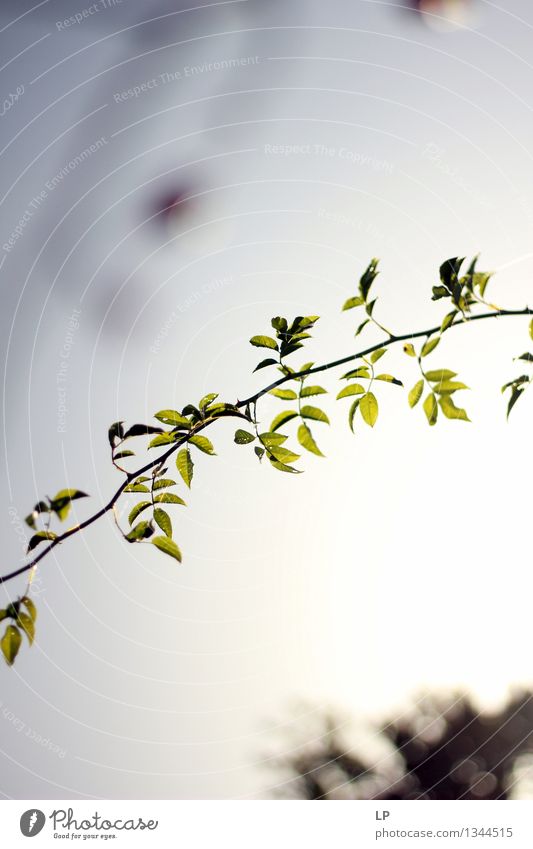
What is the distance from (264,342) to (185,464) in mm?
192

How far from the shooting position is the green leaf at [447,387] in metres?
0.72

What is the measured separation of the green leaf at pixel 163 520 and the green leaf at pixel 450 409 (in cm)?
35

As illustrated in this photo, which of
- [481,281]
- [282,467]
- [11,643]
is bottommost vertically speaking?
[11,643]

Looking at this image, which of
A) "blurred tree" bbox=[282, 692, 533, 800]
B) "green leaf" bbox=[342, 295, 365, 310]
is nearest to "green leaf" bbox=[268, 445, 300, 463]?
"green leaf" bbox=[342, 295, 365, 310]

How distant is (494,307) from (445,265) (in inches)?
3.1

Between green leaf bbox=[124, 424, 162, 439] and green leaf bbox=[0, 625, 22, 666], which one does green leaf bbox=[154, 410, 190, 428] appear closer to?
green leaf bbox=[124, 424, 162, 439]

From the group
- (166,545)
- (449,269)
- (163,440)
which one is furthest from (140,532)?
(449,269)

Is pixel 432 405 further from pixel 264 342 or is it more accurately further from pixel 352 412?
pixel 264 342

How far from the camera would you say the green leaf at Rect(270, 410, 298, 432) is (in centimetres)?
73

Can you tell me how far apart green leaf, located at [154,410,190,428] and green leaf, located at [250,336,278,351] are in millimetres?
144

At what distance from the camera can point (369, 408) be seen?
0.75 metres

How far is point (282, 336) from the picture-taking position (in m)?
0.76
